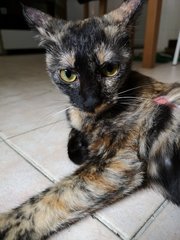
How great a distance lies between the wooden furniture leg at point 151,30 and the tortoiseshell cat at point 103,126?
1.53 metres

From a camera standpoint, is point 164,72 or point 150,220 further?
point 164,72

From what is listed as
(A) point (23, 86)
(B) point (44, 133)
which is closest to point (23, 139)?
(B) point (44, 133)

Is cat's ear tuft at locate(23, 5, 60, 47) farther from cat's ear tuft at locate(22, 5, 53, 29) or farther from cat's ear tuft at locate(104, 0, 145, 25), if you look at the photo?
cat's ear tuft at locate(104, 0, 145, 25)

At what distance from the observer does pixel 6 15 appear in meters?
3.30

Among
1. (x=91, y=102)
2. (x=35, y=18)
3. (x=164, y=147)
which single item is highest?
(x=35, y=18)

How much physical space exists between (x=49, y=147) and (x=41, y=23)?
0.46m

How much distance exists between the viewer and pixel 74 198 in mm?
615

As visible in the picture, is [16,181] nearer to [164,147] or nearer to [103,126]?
[103,126]

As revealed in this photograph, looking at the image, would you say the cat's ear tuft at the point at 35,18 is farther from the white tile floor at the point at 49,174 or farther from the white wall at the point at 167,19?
the white wall at the point at 167,19

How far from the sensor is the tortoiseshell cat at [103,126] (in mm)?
607

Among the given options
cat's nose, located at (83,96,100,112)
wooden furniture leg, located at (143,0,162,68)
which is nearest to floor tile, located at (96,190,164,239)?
cat's nose, located at (83,96,100,112)

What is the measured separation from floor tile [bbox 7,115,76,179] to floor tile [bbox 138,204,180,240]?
1.02ft

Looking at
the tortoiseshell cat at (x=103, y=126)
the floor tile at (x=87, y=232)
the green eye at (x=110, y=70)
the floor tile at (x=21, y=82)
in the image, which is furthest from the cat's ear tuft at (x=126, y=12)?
the floor tile at (x=21, y=82)

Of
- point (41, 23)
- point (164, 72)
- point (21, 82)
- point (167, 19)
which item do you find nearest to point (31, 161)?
point (41, 23)
